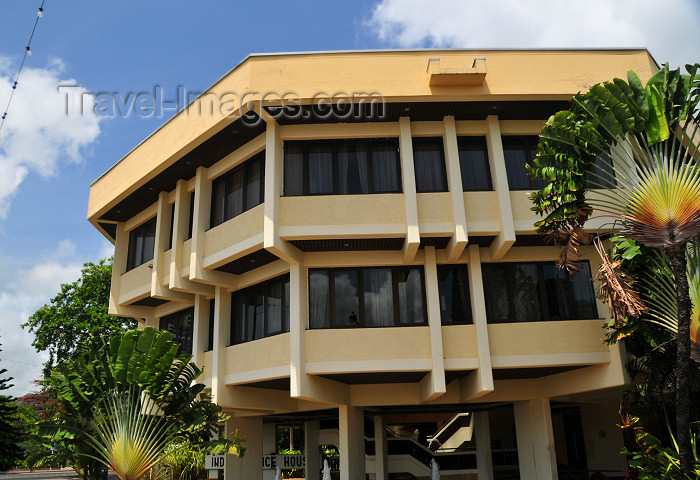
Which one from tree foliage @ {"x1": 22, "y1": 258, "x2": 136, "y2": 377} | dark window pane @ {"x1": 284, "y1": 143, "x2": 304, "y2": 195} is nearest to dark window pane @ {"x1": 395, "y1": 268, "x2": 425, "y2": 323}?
dark window pane @ {"x1": 284, "y1": 143, "x2": 304, "y2": 195}

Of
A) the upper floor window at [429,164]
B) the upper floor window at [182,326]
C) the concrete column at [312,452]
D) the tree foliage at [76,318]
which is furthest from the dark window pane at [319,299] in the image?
the tree foliage at [76,318]

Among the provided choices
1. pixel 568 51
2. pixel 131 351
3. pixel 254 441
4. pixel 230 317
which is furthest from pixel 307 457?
pixel 568 51

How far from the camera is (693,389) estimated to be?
12.0 meters

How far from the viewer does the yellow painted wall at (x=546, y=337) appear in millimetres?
15109

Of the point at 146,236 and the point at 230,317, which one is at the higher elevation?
the point at 146,236

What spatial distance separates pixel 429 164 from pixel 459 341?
16.2 ft

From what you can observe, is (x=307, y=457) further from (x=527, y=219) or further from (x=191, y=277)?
(x=527, y=219)

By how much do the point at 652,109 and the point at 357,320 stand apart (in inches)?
341

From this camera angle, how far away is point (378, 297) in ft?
52.4

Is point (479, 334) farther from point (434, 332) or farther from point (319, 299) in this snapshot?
point (319, 299)

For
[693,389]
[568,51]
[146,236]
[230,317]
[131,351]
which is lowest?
[693,389]

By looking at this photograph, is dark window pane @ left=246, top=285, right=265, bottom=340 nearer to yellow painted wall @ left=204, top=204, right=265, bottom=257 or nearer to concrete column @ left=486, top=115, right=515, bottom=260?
yellow painted wall @ left=204, top=204, right=265, bottom=257

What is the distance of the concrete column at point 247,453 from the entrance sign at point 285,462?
342 centimetres

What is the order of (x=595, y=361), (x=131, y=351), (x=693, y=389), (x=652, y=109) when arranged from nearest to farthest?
1. (x=652, y=109)
2. (x=693, y=389)
3. (x=131, y=351)
4. (x=595, y=361)
